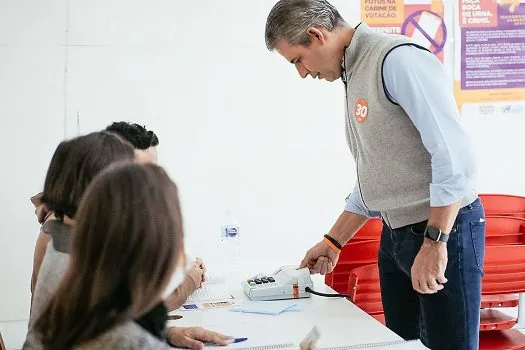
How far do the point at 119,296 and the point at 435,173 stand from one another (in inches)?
35.7

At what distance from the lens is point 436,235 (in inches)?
61.9

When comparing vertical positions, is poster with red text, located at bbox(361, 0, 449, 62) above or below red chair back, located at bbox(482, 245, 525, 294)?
above

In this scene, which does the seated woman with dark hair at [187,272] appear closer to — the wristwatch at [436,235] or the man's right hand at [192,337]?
the man's right hand at [192,337]

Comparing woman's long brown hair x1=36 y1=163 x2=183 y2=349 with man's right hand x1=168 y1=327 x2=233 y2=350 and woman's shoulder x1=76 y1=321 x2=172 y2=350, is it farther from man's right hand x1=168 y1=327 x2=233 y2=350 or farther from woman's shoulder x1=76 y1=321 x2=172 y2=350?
man's right hand x1=168 y1=327 x2=233 y2=350

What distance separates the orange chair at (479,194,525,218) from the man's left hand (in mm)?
1316

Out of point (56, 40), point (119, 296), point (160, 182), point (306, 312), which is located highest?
point (56, 40)

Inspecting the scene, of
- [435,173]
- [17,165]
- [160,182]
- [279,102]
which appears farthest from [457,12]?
[160,182]

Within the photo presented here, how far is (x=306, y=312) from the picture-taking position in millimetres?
1804

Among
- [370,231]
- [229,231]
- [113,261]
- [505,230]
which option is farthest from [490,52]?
[113,261]

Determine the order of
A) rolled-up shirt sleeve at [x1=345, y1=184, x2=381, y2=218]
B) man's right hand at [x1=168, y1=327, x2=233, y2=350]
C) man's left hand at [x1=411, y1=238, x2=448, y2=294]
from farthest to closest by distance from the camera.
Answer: rolled-up shirt sleeve at [x1=345, y1=184, x2=381, y2=218], man's left hand at [x1=411, y1=238, x2=448, y2=294], man's right hand at [x1=168, y1=327, x2=233, y2=350]

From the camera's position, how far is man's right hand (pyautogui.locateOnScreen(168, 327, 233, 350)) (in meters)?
1.49

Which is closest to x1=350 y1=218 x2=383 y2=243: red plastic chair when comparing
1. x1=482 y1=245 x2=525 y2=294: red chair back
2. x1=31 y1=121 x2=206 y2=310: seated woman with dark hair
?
x1=482 y1=245 x2=525 y2=294: red chair back

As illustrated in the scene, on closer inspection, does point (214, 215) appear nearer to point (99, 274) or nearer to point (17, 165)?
point (17, 165)

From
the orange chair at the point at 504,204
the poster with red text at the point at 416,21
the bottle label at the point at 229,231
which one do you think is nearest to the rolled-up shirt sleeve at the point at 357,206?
the orange chair at the point at 504,204
